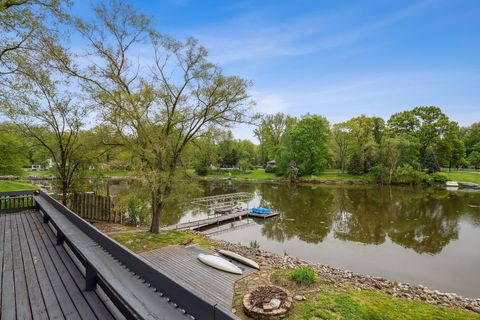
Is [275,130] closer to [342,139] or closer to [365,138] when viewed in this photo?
[342,139]

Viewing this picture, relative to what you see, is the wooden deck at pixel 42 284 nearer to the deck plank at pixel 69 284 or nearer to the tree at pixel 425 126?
the deck plank at pixel 69 284

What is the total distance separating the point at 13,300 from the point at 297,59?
75.4ft

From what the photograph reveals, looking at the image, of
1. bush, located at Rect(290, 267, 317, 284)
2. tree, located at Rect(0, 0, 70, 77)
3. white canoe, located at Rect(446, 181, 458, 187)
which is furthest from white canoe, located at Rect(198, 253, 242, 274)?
white canoe, located at Rect(446, 181, 458, 187)

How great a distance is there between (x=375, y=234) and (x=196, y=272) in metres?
12.7

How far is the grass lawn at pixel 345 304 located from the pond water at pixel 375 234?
3285 mm

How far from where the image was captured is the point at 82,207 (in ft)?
41.1

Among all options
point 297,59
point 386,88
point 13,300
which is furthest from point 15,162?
point 386,88

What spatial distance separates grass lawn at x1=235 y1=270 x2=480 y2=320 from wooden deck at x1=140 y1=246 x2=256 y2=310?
0.33 metres

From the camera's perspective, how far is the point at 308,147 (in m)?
46.0

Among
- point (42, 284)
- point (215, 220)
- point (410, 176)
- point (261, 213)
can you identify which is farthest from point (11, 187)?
point (410, 176)

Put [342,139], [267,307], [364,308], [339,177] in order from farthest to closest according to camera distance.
Answer: 1. [342,139]
2. [339,177]
3. [364,308]
4. [267,307]

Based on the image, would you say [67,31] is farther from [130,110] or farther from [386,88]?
[386,88]

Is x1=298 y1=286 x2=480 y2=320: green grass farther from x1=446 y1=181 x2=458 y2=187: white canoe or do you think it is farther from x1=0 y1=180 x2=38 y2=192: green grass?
x1=446 y1=181 x2=458 y2=187: white canoe

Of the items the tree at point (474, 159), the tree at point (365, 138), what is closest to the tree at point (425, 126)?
the tree at point (365, 138)
